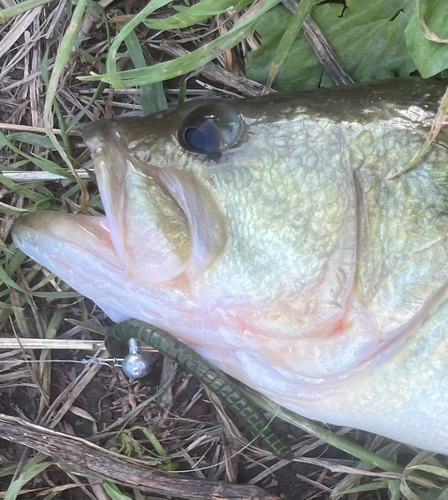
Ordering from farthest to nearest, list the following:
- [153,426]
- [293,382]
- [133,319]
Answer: [153,426]
[133,319]
[293,382]

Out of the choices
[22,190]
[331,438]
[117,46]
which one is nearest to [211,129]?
[117,46]

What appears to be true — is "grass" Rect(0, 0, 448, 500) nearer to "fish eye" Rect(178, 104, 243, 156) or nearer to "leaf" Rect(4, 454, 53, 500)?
"leaf" Rect(4, 454, 53, 500)

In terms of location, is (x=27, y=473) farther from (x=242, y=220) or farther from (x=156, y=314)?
(x=242, y=220)

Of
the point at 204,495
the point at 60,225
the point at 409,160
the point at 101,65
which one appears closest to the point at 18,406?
the point at 204,495

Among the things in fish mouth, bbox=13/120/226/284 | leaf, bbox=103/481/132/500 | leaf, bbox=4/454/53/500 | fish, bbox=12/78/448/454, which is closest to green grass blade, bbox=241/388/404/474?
fish, bbox=12/78/448/454

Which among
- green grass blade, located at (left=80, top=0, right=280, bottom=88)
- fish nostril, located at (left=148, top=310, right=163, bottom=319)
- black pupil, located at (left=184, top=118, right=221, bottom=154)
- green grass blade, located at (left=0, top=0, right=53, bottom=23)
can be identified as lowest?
fish nostril, located at (left=148, top=310, right=163, bottom=319)

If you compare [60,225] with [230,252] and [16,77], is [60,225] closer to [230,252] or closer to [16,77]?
[230,252]
